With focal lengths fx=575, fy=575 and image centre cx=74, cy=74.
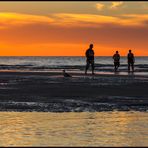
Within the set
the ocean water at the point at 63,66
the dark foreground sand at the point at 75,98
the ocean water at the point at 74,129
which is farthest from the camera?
the ocean water at the point at 63,66

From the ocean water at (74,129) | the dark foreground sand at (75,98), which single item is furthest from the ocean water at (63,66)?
the ocean water at (74,129)

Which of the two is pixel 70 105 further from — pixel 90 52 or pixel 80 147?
pixel 90 52

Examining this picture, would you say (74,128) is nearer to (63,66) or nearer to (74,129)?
(74,129)

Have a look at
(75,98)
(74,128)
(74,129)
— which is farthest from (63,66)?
(74,129)

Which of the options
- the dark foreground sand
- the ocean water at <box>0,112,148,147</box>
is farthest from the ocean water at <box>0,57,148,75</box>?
the ocean water at <box>0,112,148,147</box>

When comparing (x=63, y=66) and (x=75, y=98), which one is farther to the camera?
(x=63, y=66)

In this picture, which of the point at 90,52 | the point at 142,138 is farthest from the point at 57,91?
the point at 90,52

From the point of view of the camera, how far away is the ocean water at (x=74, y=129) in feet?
35.4

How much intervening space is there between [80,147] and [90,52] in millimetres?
25200

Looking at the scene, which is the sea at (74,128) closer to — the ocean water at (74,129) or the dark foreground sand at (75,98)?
the ocean water at (74,129)

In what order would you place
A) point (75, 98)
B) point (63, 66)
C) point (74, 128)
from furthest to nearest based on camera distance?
point (63, 66) → point (75, 98) → point (74, 128)

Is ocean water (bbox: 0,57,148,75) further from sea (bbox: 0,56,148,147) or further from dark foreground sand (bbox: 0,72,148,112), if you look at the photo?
sea (bbox: 0,56,148,147)

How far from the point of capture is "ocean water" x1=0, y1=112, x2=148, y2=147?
35.4ft

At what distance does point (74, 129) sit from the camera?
12188mm
